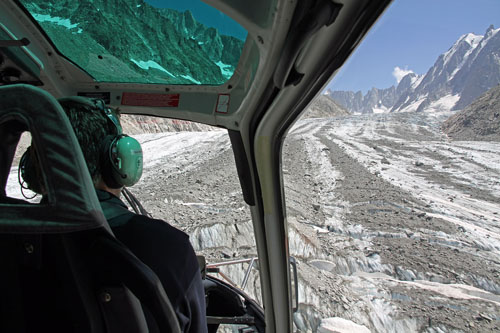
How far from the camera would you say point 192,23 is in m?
1.63

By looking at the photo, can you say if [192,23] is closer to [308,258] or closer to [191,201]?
[308,258]

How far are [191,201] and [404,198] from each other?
524 centimetres

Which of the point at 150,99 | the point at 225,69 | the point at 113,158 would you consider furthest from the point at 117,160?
the point at 150,99

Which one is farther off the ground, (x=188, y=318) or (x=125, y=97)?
(x=125, y=97)

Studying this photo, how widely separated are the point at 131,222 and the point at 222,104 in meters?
1.12

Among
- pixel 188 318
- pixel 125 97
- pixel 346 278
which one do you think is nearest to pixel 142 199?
pixel 346 278

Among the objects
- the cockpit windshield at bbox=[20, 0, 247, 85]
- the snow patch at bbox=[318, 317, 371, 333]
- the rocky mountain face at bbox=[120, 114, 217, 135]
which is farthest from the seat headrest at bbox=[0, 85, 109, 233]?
the rocky mountain face at bbox=[120, 114, 217, 135]

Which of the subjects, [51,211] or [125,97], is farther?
[125,97]

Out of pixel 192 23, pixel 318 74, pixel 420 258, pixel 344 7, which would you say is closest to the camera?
pixel 344 7

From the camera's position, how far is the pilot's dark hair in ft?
3.28

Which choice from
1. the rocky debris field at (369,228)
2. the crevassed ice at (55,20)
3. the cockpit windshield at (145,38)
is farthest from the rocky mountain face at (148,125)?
the crevassed ice at (55,20)

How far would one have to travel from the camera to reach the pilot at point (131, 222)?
92 centimetres

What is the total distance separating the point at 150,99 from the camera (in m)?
2.21

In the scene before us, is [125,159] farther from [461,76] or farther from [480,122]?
[461,76]
